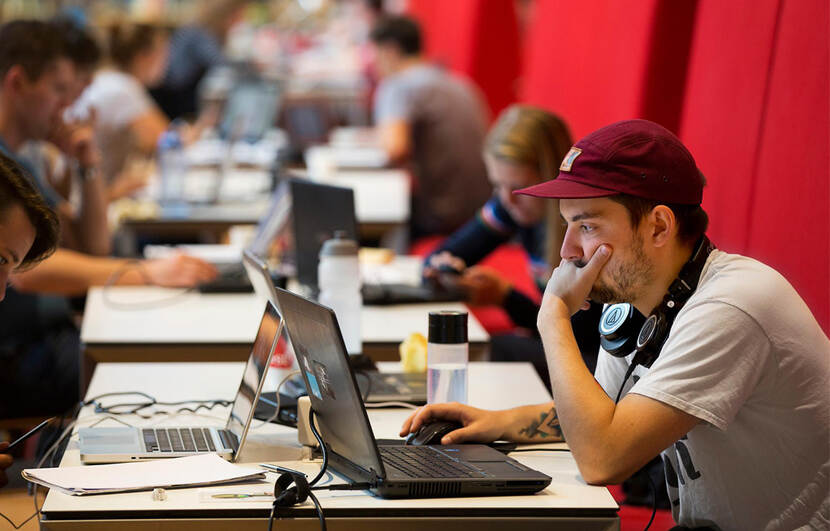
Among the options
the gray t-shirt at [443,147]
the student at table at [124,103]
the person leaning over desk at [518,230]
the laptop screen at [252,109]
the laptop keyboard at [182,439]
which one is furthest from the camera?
the laptop screen at [252,109]

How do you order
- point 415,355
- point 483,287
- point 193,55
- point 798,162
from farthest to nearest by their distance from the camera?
point 193,55
point 483,287
point 415,355
point 798,162

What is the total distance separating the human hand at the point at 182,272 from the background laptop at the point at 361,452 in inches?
59.2

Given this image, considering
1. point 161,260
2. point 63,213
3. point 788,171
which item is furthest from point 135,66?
point 788,171

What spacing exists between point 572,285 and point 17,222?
87cm

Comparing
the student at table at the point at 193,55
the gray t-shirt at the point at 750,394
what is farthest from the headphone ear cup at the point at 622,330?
the student at table at the point at 193,55

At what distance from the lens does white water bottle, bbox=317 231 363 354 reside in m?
2.36

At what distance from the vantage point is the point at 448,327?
1.93m

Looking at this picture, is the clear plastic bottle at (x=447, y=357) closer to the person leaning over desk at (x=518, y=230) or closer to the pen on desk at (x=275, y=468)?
the pen on desk at (x=275, y=468)

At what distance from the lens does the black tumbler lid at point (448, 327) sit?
1934 millimetres

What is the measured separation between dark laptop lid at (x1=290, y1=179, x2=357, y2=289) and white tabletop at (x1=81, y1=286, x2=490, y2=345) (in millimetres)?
164

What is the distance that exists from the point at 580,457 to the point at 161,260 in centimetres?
192

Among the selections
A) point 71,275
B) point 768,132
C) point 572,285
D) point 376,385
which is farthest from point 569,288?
point 71,275

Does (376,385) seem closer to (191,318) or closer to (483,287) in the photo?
(191,318)

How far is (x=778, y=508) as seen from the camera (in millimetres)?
1637
